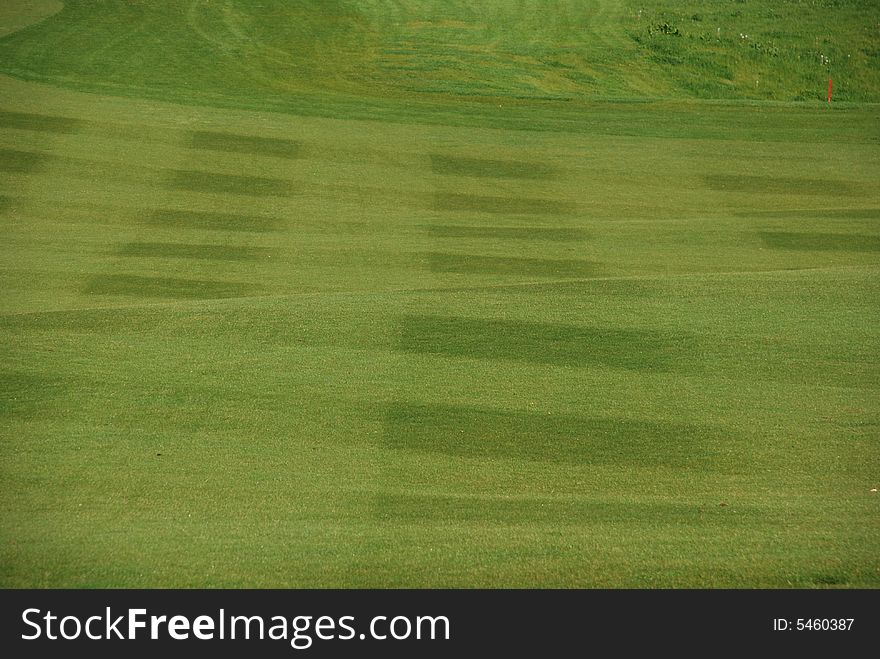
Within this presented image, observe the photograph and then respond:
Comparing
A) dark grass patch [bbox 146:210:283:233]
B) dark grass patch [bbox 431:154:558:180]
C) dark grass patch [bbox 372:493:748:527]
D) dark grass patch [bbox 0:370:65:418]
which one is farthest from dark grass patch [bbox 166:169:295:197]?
dark grass patch [bbox 372:493:748:527]

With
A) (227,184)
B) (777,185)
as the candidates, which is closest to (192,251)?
(227,184)

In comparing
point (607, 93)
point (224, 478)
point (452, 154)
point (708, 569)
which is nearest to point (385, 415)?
point (224, 478)

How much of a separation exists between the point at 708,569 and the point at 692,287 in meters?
7.08

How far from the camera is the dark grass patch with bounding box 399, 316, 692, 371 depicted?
36.9 ft

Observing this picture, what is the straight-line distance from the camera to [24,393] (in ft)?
33.3

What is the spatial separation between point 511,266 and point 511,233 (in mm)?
2226

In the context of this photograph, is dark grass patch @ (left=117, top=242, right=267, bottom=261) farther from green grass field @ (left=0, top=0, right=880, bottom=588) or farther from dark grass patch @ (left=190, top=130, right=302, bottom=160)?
dark grass patch @ (left=190, top=130, right=302, bottom=160)

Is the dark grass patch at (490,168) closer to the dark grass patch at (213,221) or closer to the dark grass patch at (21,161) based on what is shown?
the dark grass patch at (213,221)

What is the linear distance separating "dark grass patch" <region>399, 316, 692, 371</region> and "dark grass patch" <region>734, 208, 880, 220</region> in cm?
816

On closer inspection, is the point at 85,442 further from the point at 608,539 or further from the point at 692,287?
the point at 692,287

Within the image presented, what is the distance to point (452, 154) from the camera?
22.8m

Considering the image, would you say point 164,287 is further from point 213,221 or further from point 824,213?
point 824,213

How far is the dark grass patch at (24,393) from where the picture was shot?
384 inches

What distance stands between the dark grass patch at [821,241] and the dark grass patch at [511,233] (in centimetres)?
315
